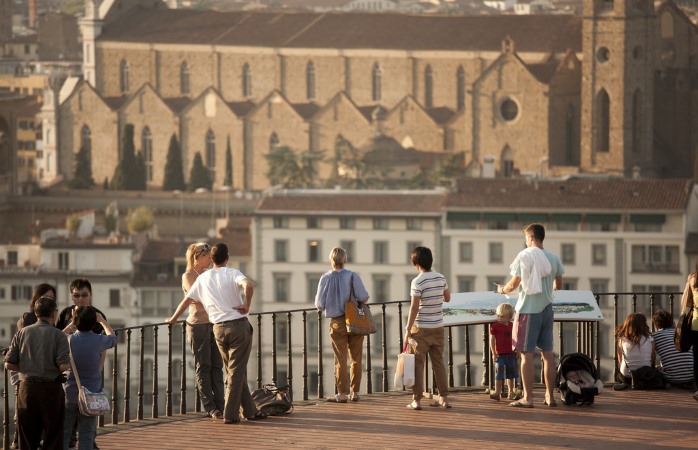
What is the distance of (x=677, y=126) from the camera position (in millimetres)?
92188

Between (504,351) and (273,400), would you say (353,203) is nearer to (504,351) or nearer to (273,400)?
(504,351)

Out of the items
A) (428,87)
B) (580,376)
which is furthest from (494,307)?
(428,87)

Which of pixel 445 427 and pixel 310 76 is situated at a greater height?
pixel 310 76

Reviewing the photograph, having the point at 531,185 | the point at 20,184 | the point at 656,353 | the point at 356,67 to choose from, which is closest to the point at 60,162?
the point at 20,184

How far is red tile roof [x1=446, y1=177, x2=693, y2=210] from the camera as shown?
230ft

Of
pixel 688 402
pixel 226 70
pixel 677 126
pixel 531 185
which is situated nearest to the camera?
pixel 688 402

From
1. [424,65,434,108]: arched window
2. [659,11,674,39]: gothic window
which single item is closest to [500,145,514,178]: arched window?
[424,65,434,108]: arched window

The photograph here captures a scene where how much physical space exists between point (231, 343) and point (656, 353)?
3.77 m

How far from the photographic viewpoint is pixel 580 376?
19.8 m

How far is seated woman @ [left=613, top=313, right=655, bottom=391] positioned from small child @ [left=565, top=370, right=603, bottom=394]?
790mm

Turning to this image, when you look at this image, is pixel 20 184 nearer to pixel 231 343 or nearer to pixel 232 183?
pixel 232 183

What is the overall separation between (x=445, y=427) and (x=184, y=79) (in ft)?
286

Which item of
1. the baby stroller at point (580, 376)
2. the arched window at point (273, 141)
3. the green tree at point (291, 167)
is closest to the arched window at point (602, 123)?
the green tree at point (291, 167)

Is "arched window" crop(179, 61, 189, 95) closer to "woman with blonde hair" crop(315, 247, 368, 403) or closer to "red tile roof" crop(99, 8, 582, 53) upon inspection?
"red tile roof" crop(99, 8, 582, 53)
